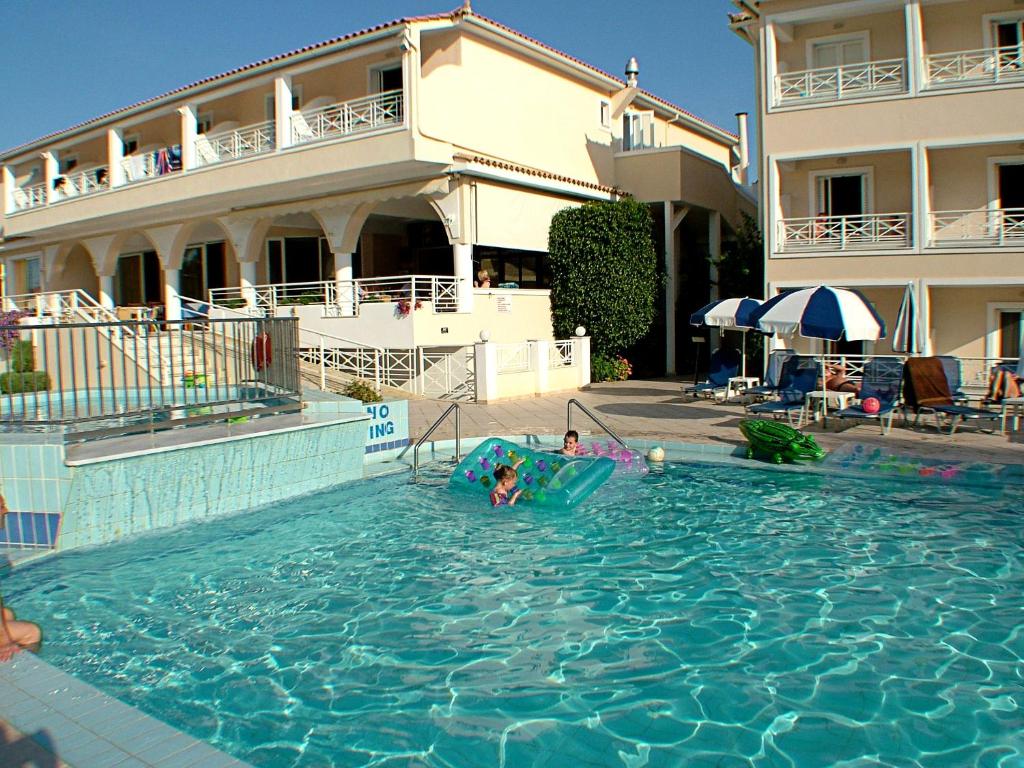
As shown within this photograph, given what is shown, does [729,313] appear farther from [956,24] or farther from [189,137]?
[189,137]

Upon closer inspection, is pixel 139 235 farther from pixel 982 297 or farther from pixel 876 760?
pixel 876 760

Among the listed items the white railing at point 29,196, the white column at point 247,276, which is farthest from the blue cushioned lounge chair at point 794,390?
the white railing at point 29,196

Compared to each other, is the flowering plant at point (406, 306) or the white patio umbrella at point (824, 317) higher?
the flowering plant at point (406, 306)

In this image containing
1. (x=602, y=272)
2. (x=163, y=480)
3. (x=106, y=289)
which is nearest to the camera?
(x=163, y=480)

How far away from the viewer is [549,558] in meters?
8.64

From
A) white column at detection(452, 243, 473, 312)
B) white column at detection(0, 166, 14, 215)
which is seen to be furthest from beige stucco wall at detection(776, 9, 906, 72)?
white column at detection(0, 166, 14, 215)

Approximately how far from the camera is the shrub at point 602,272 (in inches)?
862

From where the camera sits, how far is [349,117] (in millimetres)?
20641

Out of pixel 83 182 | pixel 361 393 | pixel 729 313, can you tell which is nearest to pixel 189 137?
pixel 83 182

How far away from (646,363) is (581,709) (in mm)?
19938

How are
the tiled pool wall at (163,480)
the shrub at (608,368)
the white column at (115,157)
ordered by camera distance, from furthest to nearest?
the white column at (115,157), the shrub at (608,368), the tiled pool wall at (163,480)

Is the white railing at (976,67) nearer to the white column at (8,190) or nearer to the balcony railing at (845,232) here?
the balcony railing at (845,232)

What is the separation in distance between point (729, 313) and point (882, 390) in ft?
12.9

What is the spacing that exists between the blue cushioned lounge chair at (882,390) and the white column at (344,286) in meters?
11.5
